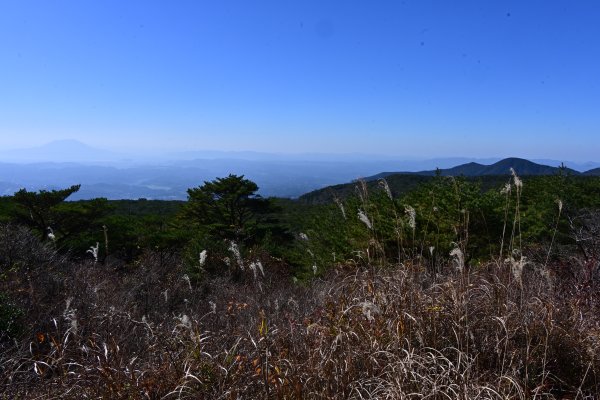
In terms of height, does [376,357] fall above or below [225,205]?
above

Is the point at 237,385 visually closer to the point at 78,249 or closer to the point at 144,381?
the point at 144,381

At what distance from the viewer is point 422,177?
18609 millimetres

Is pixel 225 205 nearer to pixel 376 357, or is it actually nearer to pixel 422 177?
pixel 422 177

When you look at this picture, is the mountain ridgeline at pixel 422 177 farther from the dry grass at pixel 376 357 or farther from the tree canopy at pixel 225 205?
the tree canopy at pixel 225 205

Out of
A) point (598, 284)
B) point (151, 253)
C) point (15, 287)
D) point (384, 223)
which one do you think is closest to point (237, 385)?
point (598, 284)

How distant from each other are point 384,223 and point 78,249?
1419 cm

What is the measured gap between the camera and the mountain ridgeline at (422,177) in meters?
15.2

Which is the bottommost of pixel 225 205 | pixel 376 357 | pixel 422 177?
pixel 225 205

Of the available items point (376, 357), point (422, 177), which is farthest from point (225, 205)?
point (376, 357)

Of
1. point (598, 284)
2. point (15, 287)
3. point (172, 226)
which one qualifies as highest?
point (598, 284)

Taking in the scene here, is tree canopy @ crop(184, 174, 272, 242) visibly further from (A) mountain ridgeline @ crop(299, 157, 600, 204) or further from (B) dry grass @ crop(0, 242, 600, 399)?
(B) dry grass @ crop(0, 242, 600, 399)

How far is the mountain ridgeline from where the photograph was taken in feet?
50.0

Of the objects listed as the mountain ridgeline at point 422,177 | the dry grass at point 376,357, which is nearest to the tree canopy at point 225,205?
the mountain ridgeline at point 422,177

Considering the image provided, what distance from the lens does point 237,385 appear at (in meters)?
2.75
